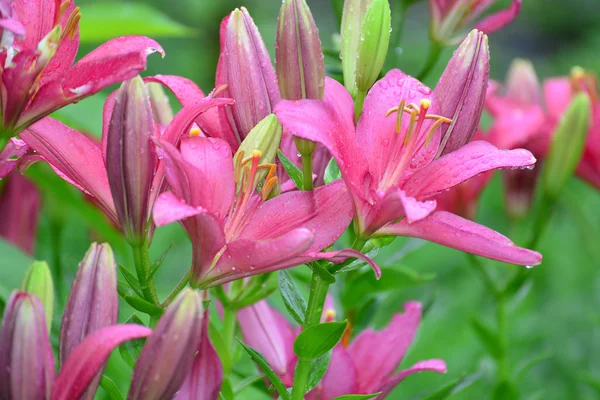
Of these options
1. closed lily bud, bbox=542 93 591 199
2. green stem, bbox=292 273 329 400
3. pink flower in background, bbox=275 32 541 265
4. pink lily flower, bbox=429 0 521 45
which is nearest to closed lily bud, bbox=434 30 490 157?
pink flower in background, bbox=275 32 541 265

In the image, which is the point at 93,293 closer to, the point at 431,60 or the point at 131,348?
the point at 131,348

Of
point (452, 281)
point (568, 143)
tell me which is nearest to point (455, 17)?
point (568, 143)

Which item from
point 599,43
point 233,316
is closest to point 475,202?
point 233,316

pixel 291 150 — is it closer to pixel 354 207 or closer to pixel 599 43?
pixel 354 207

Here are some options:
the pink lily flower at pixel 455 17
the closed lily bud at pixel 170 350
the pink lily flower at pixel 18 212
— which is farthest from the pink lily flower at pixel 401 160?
the pink lily flower at pixel 18 212

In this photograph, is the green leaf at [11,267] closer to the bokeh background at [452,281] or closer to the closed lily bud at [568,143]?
the bokeh background at [452,281]

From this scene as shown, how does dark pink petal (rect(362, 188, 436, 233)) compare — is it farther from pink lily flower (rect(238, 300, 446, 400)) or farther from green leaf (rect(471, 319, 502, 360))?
green leaf (rect(471, 319, 502, 360))
